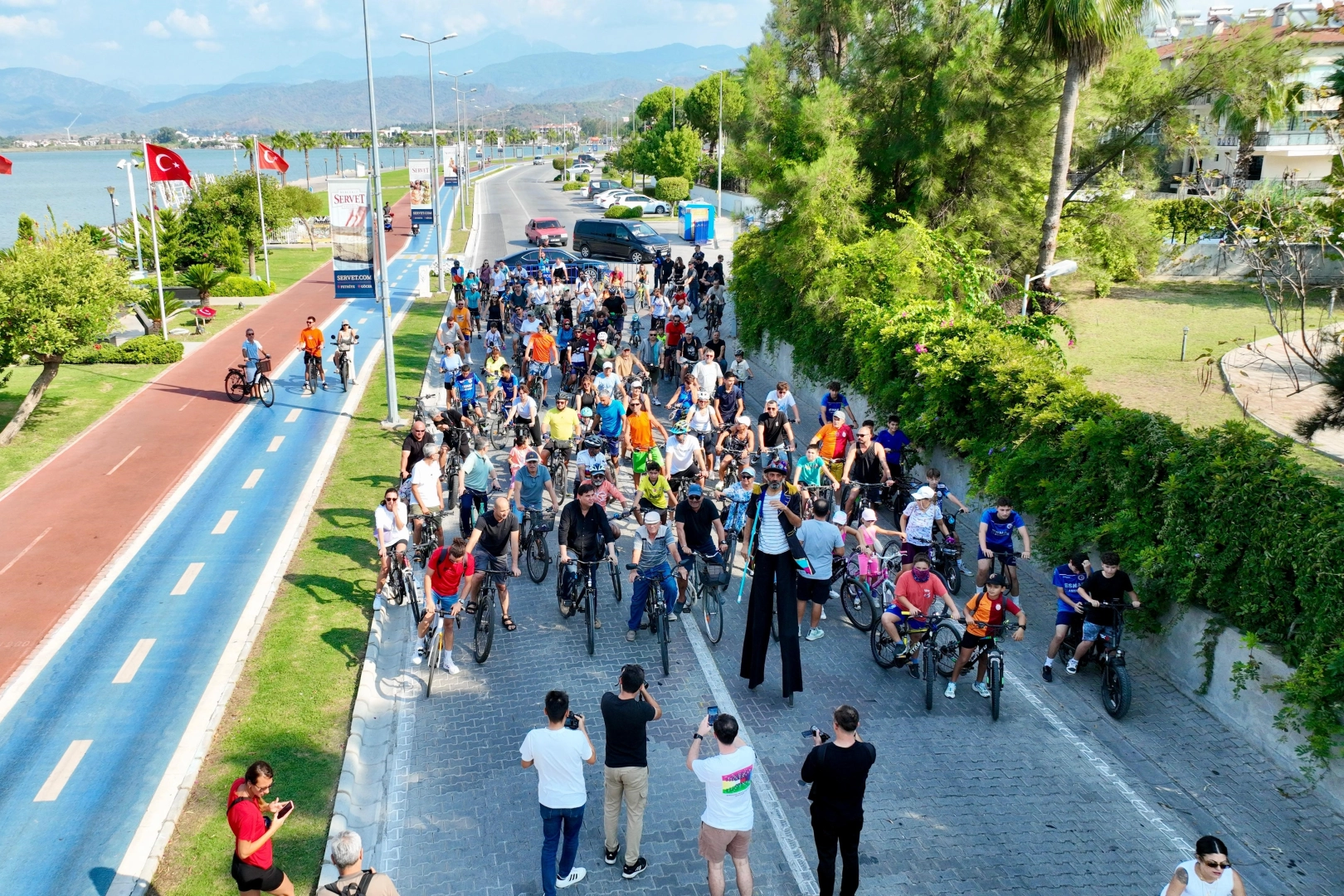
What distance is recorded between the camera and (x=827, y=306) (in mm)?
21625

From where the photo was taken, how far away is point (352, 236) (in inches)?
830

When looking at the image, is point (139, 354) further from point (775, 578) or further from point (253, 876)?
point (253, 876)

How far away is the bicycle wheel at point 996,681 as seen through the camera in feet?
32.5

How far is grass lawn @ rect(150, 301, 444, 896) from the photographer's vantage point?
318 inches

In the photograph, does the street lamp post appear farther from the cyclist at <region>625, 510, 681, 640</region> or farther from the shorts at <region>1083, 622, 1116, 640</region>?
the shorts at <region>1083, 622, 1116, 640</region>

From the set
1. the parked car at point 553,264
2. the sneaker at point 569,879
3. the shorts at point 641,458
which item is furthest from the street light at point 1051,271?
the parked car at point 553,264

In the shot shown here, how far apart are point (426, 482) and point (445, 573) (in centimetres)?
281

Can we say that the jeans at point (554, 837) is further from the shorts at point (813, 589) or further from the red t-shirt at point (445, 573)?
the shorts at point (813, 589)

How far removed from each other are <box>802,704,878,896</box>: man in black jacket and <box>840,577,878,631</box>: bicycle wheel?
193 inches

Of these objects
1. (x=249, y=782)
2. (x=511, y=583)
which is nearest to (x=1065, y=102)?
(x=511, y=583)

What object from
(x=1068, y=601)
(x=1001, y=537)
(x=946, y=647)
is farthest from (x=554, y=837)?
(x=1001, y=537)

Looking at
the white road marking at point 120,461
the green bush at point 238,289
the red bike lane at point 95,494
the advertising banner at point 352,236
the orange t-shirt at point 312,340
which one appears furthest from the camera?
the green bush at point 238,289

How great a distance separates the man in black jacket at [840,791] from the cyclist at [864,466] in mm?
7774

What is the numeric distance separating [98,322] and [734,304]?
17.2 meters
